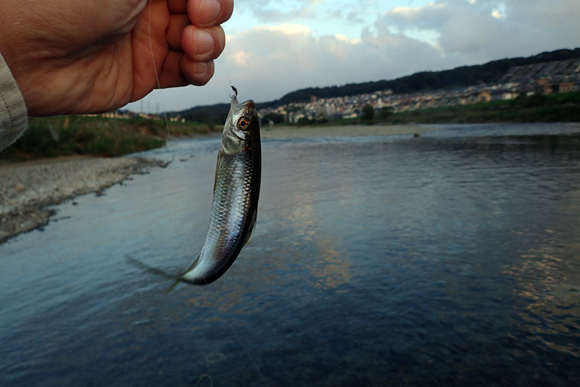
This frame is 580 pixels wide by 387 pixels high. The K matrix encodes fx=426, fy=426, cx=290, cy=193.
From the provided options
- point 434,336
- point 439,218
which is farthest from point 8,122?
point 439,218

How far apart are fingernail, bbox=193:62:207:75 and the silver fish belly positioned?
0.69 metres

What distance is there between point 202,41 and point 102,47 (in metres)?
0.64

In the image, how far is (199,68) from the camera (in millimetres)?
2615

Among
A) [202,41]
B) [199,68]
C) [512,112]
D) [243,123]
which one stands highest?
[202,41]

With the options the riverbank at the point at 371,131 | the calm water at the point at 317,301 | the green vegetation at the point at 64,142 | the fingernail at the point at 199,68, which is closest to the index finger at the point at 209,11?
the fingernail at the point at 199,68

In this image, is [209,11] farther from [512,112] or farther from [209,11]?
[512,112]

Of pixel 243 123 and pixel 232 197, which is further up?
pixel 243 123

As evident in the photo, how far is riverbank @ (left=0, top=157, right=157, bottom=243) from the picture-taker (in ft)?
32.9

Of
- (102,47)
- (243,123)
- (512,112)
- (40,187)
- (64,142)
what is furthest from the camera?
(512,112)

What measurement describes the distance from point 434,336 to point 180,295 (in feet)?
11.2

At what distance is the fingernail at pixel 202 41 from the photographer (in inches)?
94.6

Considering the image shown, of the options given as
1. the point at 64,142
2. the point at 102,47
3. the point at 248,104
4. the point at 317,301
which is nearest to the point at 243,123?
the point at 248,104

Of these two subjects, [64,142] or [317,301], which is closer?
[317,301]

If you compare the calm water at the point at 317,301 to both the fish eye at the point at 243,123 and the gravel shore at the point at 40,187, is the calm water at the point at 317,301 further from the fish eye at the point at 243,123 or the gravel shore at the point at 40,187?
the fish eye at the point at 243,123
